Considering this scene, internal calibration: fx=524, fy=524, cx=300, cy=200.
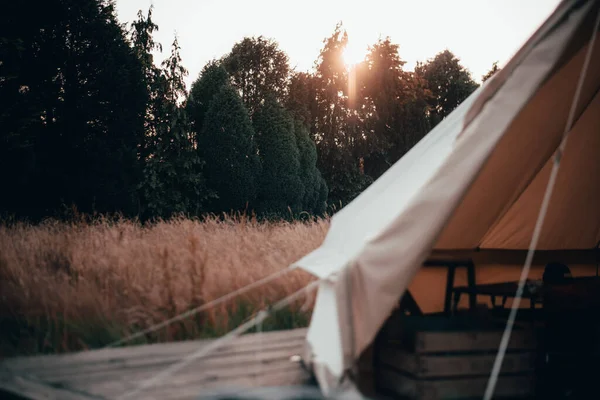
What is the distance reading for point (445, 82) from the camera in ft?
107

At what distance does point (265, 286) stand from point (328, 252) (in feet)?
4.53

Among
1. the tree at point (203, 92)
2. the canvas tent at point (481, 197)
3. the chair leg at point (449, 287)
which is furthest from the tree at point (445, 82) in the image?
the chair leg at point (449, 287)

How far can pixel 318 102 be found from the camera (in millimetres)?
27641

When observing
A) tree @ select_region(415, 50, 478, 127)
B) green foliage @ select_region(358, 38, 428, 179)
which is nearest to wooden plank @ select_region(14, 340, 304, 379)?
green foliage @ select_region(358, 38, 428, 179)

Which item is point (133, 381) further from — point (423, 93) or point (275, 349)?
point (423, 93)

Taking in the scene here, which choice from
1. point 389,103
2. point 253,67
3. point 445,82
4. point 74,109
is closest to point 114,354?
point 74,109

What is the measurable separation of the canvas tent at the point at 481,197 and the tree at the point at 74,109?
11066mm

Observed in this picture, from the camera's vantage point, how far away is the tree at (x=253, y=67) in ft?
79.2

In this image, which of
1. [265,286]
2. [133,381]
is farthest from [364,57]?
[133,381]

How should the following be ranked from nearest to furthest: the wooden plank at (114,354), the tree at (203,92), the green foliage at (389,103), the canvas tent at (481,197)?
the canvas tent at (481,197), the wooden plank at (114,354), the tree at (203,92), the green foliage at (389,103)

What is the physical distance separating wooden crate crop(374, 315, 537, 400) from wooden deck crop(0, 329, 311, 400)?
1.62 feet

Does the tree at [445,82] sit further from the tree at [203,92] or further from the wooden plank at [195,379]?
the wooden plank at [195,379]

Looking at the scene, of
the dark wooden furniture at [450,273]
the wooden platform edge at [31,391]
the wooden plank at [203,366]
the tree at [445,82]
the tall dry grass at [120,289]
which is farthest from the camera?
the tree at [445,82]

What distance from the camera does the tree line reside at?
42.1ft
